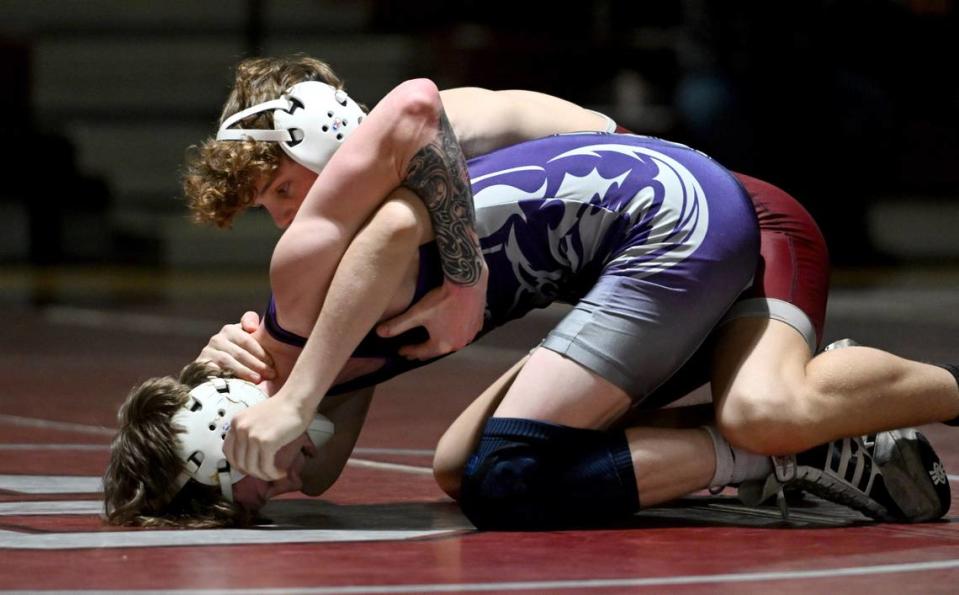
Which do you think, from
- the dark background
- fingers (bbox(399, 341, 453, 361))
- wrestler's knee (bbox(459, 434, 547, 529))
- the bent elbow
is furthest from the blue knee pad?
the dark background

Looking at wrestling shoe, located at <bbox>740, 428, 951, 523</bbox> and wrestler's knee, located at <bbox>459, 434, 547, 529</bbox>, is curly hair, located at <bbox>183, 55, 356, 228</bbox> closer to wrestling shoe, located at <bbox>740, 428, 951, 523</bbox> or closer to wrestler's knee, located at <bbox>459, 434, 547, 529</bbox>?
wrestler's knee, located at <bbox>459, 434, 547, 529</bbox>

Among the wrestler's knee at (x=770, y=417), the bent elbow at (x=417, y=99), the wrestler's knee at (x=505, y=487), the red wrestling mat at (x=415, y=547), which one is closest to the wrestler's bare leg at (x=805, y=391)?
the wrestler's knee at (x=770, y=417)

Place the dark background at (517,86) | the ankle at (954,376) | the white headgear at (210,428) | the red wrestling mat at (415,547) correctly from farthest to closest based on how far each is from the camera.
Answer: the dark background at (517,86), the ankle at (954,376), the white headgear at (210,428), the red wrestling mat at (415,547)

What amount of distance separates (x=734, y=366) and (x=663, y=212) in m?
0.28

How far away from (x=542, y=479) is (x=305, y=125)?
691 mm

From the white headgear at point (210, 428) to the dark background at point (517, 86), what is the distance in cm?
728

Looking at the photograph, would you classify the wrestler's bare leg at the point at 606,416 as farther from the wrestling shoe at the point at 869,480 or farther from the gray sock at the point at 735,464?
the wrestling shoe at the point at 869,480

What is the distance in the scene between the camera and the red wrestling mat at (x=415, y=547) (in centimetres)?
265

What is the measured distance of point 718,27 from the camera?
10164mm

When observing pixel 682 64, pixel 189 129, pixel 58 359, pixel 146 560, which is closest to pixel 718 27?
pixel 682 64

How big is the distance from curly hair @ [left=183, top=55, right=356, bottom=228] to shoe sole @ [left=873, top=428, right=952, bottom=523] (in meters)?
1.11

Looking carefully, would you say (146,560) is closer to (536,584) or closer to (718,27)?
(536,584)

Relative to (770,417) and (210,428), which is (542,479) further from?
(210,428)

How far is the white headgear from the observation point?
3098 millimetres
